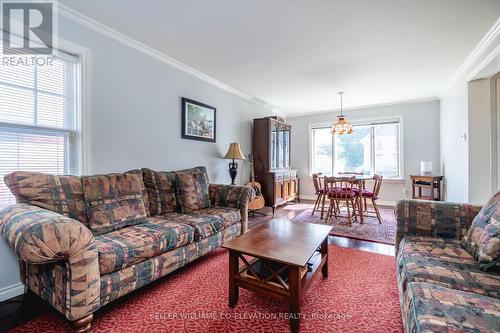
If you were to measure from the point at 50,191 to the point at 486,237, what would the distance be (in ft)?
9.80

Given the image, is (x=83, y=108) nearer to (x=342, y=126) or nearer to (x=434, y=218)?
(x=434, y=218)

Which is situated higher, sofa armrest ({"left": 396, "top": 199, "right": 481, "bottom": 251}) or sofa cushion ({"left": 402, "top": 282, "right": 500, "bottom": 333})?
sofa armrest ({"left": 396, "top": 199, "right": 481, "bottom": 251})

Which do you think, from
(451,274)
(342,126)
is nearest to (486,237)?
(451,274)

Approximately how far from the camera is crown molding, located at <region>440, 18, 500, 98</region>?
7.48 ft

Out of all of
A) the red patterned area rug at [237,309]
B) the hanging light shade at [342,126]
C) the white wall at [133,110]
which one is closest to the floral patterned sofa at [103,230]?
the red patterned area rug at [237,309]

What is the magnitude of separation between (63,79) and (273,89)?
3.09 meters

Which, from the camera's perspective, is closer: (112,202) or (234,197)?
(112,202)

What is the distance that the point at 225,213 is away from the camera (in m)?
2.65

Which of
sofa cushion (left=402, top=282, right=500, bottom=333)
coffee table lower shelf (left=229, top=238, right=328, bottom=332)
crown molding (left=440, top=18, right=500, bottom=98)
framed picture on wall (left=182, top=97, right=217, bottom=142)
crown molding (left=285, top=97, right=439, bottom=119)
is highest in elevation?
crown molding (left=285, top=97, right=439, bottom=119)

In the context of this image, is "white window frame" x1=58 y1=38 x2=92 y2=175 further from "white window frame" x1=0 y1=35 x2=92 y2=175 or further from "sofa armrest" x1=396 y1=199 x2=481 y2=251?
"sofa armrest" x1=396 y1=199 x2=481 y2=251

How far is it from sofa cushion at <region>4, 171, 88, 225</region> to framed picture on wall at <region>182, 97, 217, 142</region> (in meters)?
1.62

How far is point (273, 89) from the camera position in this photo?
427 centimetres

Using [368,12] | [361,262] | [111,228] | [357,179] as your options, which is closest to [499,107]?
[357,179]

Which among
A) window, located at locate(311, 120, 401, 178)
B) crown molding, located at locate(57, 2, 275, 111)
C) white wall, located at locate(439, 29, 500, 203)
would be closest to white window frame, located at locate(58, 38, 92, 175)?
crown molding, located at locate(57, 2, 275, 111)
